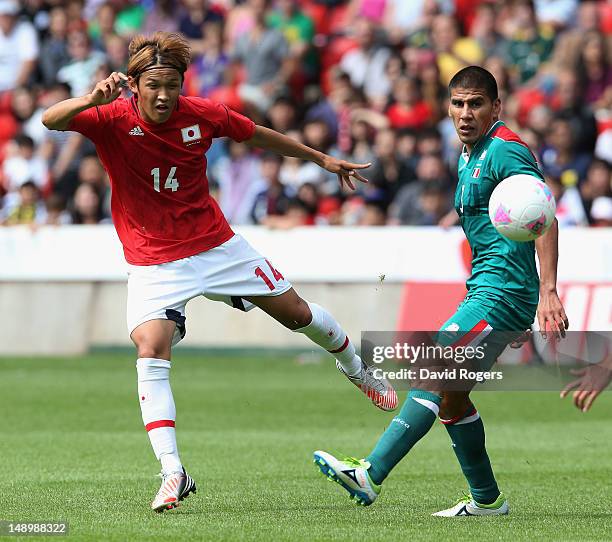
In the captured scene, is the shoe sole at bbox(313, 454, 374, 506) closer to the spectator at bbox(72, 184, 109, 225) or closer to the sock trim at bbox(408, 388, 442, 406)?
the sock trim at bbox(408, 388, 442, 406)

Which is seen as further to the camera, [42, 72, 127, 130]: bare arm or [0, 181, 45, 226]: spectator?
[0, 181, 45, 226]: spectator

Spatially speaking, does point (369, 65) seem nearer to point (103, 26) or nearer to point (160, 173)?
point (103, 26)

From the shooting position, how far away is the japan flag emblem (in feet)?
25.6

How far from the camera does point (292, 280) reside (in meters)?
16.7

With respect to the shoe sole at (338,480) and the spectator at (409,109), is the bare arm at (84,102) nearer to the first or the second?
the shoe sole at (338,480)

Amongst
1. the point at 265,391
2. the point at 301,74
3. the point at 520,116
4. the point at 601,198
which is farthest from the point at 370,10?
the point at 265,391

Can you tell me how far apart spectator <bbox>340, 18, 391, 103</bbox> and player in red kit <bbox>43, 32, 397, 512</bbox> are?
1152cm

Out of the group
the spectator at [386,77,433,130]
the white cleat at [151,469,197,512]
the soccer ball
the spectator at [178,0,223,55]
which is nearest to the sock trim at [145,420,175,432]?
the white cleat at [151,469,197,512]

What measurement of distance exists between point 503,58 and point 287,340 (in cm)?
528

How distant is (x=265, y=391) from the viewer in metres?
14.1

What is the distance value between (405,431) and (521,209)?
1336mm

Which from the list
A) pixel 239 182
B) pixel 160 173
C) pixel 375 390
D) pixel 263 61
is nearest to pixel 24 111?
pixel 263 61

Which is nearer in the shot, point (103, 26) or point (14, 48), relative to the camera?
point (103, 26)

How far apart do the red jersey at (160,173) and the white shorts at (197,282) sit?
6 centimetres
